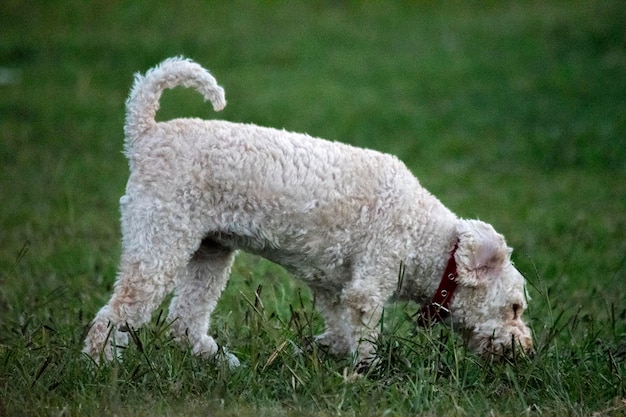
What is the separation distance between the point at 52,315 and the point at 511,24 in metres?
14.9

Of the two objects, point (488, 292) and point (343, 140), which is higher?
point (488, 292)

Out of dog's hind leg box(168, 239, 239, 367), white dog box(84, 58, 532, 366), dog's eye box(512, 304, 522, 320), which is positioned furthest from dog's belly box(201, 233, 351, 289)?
dog's eye box(512, 304, 522, 320)

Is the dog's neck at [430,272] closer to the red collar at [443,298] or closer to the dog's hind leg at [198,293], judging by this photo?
the red collar at [443,298]

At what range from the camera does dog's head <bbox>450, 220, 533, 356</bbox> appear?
18.8 ft

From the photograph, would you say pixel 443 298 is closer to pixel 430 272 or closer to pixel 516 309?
pixel 430 272

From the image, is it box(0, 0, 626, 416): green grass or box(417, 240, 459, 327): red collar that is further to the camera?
box(417, 240, 459, 327): red collar

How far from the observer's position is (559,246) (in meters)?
9.49

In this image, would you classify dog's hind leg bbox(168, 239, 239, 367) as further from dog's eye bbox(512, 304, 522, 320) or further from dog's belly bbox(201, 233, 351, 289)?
dog's eye bbox(512, 304, 522, 320)

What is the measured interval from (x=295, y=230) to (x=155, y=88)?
3.53 feet

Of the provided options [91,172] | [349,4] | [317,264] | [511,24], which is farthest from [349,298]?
[349,4]

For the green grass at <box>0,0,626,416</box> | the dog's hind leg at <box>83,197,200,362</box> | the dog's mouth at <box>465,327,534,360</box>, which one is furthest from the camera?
the dog's mouth at <box>465,327,534,360</box>

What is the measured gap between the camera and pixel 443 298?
19.2ft

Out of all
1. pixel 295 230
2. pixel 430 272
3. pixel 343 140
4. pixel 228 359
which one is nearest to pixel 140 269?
pixel 228 359

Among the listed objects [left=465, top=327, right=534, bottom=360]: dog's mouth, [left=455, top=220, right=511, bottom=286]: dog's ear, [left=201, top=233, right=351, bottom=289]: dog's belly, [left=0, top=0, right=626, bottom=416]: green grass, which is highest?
[left=455, top=220, right=511, bottom=286]: dog's ear
